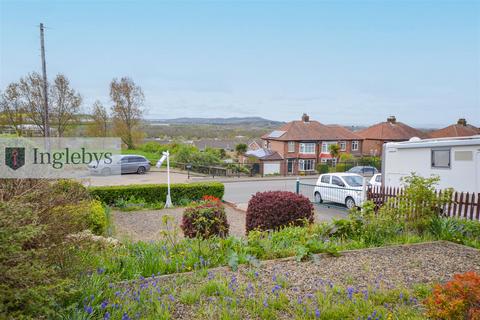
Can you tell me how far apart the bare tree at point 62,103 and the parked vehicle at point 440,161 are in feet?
85.0

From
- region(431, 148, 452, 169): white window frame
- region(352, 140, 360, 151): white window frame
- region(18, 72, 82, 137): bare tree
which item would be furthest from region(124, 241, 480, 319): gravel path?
region(352, 140, 360, 151): white window frame

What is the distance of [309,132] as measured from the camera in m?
41.1

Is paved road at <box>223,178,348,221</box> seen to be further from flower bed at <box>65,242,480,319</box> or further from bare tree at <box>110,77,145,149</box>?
bare tree at <box>110,77,145,149</box>

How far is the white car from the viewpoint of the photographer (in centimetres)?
1352

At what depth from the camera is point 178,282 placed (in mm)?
3809

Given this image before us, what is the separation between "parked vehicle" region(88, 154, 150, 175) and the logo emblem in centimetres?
1843

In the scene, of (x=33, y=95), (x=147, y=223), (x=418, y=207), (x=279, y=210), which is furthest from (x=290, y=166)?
(x=418, y=207)

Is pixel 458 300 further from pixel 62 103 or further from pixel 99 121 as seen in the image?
pixel 99 121

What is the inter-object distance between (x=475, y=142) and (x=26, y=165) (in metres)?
10.6

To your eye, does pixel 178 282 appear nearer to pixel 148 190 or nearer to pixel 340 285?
pixel 340 285

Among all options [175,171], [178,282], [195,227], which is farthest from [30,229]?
[175,171]

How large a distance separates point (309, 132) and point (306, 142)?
166cm

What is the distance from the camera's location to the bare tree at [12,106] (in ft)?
94.1

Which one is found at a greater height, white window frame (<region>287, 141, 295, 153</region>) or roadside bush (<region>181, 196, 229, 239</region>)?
white window frame (<region>287, 141, 295, 153</region>)
